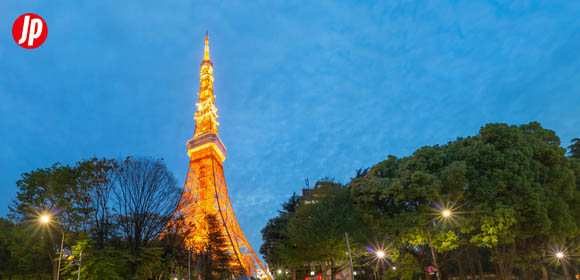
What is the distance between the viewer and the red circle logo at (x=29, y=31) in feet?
27.1

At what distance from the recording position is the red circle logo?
325 inches

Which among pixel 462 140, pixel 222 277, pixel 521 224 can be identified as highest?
pixel 462 140

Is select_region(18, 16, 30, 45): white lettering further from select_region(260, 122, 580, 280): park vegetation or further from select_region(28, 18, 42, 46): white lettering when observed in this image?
select_region(260, 122, 580, 280): park vegetation

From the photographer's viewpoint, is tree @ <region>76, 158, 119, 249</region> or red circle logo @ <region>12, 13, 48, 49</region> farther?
tree @ <region>76, 158, 119, 249</region>

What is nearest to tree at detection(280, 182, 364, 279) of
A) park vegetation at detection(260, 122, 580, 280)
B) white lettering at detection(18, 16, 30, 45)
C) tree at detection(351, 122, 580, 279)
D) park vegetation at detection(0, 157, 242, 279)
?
park vegetation at detection(260, 122, 580, 280)

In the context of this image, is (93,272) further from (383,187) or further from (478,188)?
(478,188)

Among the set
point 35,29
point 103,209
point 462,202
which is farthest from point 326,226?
point 35,29

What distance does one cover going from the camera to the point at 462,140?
2492cm

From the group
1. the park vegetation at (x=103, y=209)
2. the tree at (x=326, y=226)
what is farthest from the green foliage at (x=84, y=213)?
the tree at (x=326, y=226)

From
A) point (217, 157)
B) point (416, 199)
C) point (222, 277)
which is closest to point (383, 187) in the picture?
point (416, 199)

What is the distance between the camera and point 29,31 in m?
8.47

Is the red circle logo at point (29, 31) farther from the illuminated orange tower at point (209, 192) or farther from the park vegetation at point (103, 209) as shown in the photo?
the illuminated orange tower at point (209, 192)

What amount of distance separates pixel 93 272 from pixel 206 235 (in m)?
23.9

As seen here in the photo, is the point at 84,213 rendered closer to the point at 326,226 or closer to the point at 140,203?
the point at 140,203
